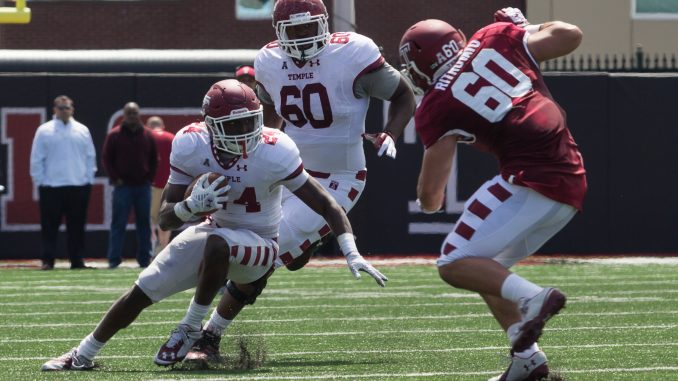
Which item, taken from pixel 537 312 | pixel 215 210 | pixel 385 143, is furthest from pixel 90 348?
pixel 537 312

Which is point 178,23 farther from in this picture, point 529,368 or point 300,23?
point 529,368

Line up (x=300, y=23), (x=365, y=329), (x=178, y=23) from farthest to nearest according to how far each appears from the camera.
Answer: (x=178, y=23) < (x=365, y=329) < (x=300, y=23)

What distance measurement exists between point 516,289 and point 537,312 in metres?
0.17

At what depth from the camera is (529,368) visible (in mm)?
5582

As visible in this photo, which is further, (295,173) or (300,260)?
(300,260)

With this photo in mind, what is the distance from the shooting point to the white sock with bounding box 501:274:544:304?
541cm

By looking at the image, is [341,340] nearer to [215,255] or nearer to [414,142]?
[215,255]

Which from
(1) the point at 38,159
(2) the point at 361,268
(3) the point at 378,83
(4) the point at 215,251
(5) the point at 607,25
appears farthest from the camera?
(5) the point at 607,25

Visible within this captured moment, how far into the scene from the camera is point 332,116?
7.80 metres

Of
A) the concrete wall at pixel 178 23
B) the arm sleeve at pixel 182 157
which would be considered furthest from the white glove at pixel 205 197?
the concrete wall at pixel 178 23

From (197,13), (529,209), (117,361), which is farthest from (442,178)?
(197,13)

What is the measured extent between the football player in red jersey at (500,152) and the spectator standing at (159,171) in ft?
31.0

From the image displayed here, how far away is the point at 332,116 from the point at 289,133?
0.89 feet

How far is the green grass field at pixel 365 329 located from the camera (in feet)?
21.0
